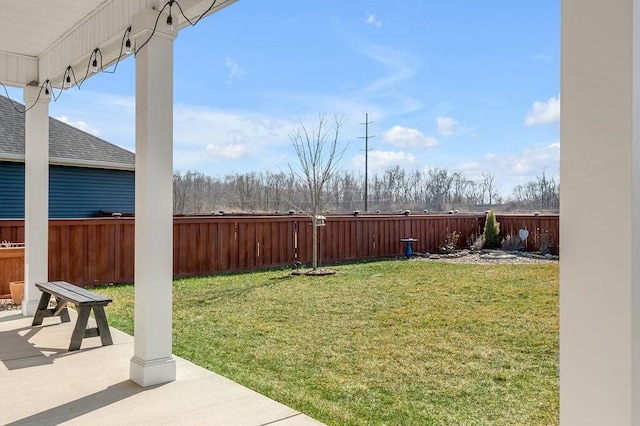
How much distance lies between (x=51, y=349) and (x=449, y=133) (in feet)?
71.8

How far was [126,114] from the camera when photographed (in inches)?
720

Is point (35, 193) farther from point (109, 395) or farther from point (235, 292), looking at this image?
point (109, 395)

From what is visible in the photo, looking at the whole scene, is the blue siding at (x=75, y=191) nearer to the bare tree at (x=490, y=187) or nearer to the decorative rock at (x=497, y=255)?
the decorative rock at (x=497, y=255)

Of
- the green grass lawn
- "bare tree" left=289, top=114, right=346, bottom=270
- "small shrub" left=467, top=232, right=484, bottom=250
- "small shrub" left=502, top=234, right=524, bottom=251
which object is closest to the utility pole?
"small shrub" left=467, top=232, right=484, bottom=250

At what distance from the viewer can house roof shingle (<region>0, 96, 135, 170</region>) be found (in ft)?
35.0

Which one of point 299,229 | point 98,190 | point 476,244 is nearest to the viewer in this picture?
point 299,229

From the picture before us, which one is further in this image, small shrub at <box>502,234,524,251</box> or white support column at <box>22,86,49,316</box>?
small shrub at <box>502,234,524,251</box>

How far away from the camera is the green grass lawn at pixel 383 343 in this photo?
305 cm

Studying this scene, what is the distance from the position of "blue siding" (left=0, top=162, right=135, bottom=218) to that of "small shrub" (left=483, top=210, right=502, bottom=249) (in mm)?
9694

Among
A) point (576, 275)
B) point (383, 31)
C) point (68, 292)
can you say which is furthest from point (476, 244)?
point (576, 275)

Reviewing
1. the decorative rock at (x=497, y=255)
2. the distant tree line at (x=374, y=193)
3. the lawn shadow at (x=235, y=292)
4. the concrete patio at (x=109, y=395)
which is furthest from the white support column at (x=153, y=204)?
the distant tree line at (x=374, y=193)

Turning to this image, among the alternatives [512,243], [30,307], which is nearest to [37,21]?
[30,307]

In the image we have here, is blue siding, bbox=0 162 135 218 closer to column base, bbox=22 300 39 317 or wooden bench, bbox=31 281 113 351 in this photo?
column base, bbox=22 300 39 317

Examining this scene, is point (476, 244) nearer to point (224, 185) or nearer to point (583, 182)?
point (224, 185)
